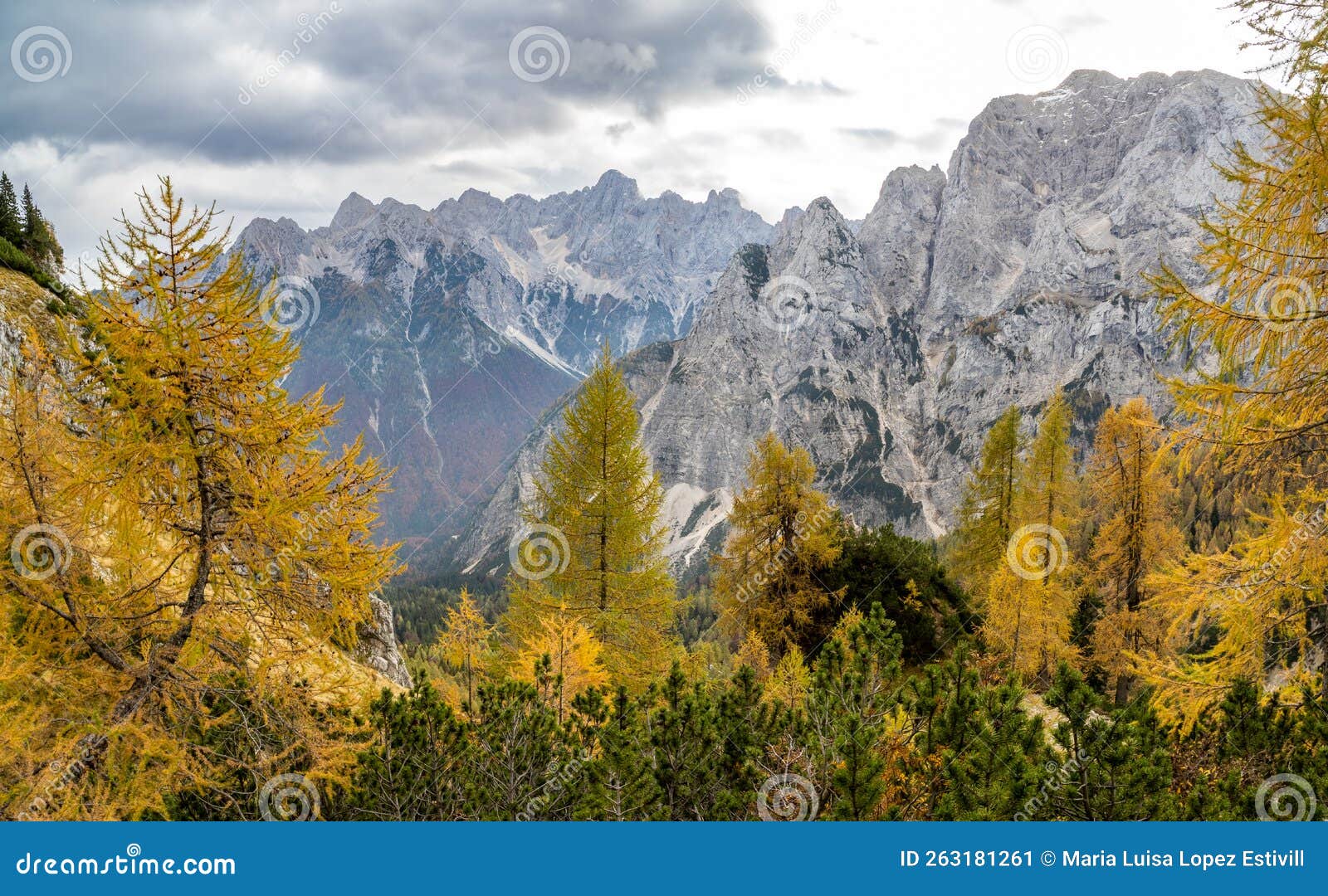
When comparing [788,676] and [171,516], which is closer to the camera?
[171,516]

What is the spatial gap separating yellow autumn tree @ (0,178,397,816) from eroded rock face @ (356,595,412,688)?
9187 mm

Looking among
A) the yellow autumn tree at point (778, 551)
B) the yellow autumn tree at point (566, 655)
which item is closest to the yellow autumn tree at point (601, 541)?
the yellow autumn tree at point (566, 655)

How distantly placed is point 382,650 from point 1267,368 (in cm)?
1952

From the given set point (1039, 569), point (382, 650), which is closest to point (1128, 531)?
point (1039, 569)

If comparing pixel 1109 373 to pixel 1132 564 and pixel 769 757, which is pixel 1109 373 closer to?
pixel 1132 564

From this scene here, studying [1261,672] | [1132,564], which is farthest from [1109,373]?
[1261,672]

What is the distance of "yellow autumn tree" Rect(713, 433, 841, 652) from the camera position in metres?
20.1

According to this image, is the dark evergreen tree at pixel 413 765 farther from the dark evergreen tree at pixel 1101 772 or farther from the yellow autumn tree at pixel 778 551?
the yellow autumn tree at pixel 778 551

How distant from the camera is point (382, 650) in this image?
18.2 metres

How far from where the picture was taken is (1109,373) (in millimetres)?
181500

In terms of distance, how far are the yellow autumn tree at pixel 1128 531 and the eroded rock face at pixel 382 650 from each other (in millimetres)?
22134

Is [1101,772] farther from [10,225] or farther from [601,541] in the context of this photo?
[10,225]

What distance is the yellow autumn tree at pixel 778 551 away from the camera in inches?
792

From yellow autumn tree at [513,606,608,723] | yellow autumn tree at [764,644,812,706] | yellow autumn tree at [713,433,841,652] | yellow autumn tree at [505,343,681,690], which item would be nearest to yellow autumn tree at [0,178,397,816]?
yellow autumn tree at [513,606,608,723]
